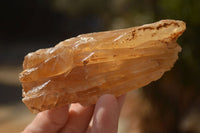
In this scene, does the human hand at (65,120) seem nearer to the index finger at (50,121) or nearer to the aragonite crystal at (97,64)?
the index finger at (50,121)

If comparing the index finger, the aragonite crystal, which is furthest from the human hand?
the aragonite crystal

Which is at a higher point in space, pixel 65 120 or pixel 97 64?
pixel 97 64

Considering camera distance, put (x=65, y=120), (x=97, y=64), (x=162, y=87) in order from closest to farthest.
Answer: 1. (x=97, y=64)
2. (x=65, y=120)
3. (x=162, y=87)

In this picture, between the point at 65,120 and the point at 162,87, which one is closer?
the point at 65,120

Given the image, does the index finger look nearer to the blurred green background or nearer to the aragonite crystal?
the aragonite crystal

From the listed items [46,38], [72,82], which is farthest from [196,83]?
[46,38]

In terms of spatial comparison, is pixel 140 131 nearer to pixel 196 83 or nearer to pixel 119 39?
pixel 196 83

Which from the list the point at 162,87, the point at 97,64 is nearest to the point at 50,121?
the point at 97,64

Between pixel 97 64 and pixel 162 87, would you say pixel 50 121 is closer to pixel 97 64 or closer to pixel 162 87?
pixel 97 64

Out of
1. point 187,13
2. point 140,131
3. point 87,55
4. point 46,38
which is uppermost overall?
point 87,55
